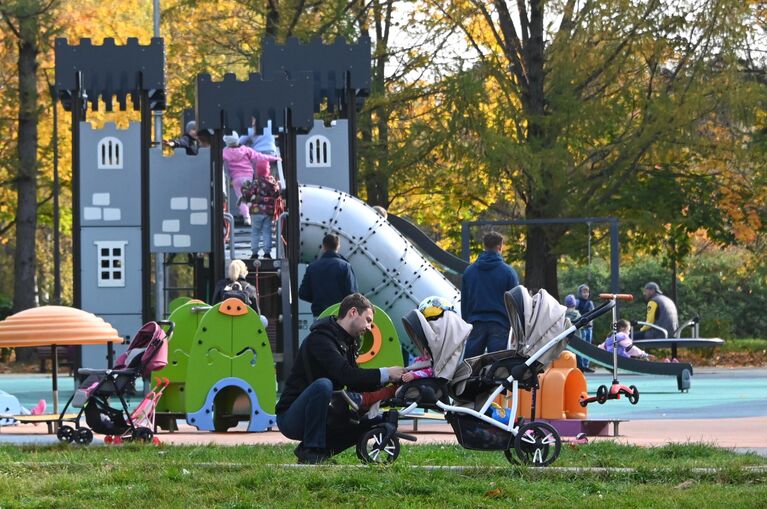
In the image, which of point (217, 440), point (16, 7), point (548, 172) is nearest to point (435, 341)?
point (217, 440)

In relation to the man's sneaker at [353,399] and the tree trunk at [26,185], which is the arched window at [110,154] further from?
the man's sneaker at [353,399]

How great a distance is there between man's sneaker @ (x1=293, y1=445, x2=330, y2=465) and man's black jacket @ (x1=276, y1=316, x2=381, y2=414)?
1.12 feet

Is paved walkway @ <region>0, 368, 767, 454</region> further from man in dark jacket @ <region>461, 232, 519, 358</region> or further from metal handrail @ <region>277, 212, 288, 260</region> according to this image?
metal handrail @ <region>277, 212, 288, 260</region>

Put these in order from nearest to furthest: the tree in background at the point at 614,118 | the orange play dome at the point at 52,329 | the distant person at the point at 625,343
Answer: the orange play dome at the point at 52,329
the distant person at the point at 625,343
the tree in background at the point at 614,118

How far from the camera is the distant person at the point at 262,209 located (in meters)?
23.7

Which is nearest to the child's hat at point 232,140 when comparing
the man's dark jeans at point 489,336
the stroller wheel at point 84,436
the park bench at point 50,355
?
the park bench at point 50,355

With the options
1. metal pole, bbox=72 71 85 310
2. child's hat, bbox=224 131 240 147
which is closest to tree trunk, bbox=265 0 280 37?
child's hat, bbox=224 131 240 147

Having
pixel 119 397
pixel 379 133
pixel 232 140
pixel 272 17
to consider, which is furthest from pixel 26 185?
pixel 119 397

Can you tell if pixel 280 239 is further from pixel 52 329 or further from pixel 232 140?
pixel 52 329

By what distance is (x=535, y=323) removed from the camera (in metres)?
11.6

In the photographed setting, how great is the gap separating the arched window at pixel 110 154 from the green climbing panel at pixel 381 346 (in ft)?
28.1

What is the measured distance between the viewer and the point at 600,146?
34.4 m

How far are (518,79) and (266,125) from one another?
1292 cm

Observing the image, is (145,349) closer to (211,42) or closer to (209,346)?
(209,346)
